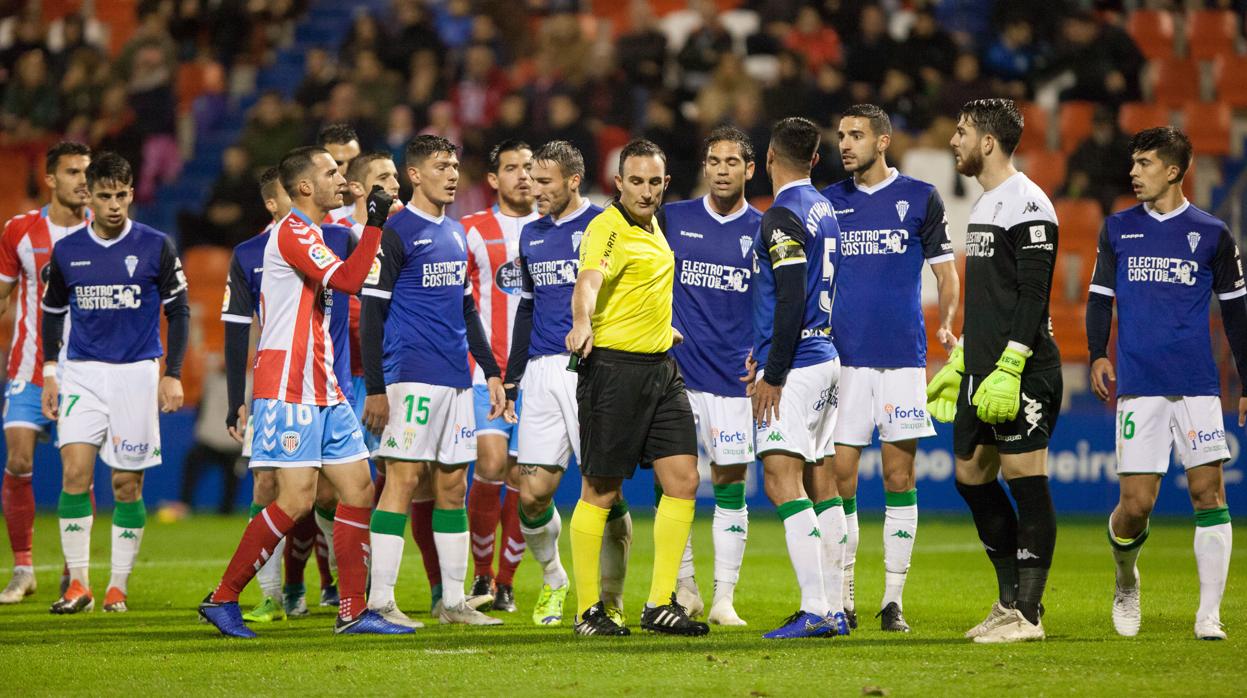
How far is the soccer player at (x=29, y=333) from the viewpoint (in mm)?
9750

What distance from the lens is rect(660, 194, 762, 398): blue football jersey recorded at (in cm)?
809

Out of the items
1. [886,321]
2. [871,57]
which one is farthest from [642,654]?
[871,57]

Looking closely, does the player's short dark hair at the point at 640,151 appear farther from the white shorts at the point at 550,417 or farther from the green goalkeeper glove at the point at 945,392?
the green goalkeeper glove at the point at 945,392

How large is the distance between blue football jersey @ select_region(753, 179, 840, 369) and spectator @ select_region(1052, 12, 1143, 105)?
1170cm

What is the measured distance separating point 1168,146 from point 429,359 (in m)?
3.99

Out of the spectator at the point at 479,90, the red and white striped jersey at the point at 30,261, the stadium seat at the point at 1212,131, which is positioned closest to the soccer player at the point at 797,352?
the red and white striped jersey at the point at 30,261

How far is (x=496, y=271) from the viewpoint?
376 inches

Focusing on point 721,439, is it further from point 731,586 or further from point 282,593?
point 282,593

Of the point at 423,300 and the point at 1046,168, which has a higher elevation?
the point at 1046,168

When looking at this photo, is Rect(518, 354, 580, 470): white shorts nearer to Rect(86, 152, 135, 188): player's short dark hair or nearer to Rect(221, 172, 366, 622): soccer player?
Rect(221, 172, 366, 622): soccer player

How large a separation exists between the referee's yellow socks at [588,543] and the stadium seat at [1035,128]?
12.4 m

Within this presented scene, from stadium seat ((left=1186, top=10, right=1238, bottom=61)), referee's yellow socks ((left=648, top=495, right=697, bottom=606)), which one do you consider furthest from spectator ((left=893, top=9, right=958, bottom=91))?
referee's yellow socks ((left=648, top=495, right=697, bottom=606))

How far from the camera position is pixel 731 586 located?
8039 mm

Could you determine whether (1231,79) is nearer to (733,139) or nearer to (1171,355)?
(1171,355)
